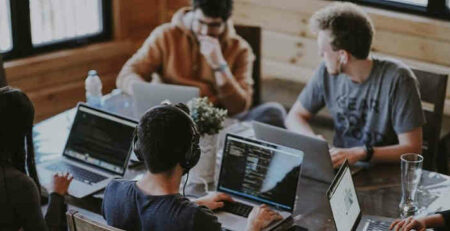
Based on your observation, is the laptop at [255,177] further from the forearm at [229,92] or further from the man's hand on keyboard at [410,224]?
the forearm at [229,92]

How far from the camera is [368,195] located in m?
2.68

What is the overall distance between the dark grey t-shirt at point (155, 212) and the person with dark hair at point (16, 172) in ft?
0.96

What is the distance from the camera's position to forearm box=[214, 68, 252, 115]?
12.1ft

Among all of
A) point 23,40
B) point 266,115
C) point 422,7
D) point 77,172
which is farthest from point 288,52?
point 77,172

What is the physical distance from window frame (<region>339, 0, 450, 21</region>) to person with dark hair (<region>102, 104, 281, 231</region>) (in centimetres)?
258

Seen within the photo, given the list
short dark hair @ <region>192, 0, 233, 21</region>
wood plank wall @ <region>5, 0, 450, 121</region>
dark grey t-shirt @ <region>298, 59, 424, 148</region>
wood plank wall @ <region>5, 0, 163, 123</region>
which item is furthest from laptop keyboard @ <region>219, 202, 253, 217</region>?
wood plank wall @ <region>5, 0, 163, 123</region>

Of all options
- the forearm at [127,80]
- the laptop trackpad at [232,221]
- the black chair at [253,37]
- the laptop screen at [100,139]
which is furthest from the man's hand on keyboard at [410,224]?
the black chair at [253,37]

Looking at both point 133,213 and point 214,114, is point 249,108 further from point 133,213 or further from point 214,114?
point 133,213

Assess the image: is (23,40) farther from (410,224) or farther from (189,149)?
(410,224)

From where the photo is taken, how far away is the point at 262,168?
2604mm

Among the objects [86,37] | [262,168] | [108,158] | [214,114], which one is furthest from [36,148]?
[86,37]

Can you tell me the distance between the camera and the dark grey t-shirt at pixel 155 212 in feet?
6.72

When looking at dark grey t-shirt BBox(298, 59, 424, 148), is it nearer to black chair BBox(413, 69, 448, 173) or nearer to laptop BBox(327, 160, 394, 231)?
black chair BBox(413, 69, 448, 173)

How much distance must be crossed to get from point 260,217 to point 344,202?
0.86 feet
